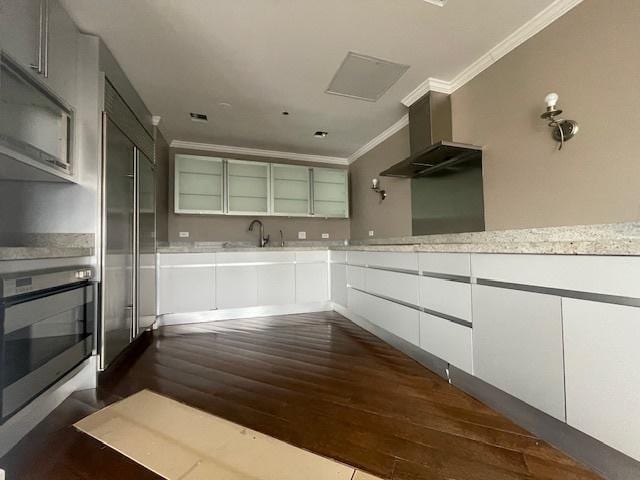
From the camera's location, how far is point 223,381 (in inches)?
69.2

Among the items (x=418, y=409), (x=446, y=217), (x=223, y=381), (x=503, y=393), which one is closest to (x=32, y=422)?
(x=223, y=381)

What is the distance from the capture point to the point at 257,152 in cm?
415

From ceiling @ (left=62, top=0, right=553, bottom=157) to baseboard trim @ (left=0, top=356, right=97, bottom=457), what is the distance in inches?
86.4

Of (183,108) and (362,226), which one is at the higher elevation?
(183,108)

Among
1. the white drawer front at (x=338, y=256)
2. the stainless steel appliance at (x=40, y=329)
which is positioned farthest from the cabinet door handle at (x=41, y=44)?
the white drawer front at (x=338, y=256)

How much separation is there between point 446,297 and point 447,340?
269 mm

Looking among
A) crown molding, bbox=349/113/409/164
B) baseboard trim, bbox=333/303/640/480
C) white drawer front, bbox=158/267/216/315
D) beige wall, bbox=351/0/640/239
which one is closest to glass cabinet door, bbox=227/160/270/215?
white drawer front, bbox=158/267/216/315

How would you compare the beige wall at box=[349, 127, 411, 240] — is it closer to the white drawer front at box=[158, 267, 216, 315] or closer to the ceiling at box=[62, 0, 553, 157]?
the ceiling at box=[62, 0, 553, 157]

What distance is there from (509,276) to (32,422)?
245 cm

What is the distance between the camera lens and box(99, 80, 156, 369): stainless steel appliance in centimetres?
183

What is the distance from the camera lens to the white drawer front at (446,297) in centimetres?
160

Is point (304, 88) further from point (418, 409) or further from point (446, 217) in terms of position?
point (418, 409)

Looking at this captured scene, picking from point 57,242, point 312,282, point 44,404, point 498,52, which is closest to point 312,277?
point 312,282

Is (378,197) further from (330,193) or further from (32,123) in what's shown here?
(32,123)
